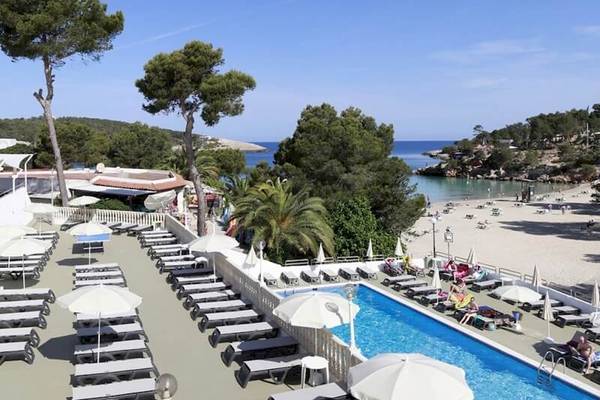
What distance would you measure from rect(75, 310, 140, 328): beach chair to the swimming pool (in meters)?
5.75

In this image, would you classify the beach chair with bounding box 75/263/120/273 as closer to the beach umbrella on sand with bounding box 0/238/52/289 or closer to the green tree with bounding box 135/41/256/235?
the beach umbrella on sand with bounding box 0/238/52/289

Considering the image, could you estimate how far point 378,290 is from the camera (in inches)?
735

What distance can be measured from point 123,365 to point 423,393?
503 cm

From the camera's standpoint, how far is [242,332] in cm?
1057

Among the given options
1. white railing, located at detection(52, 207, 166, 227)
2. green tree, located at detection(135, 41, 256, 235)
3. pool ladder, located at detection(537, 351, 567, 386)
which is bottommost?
pool ladder, located at detection(537, 351, 567, 386)

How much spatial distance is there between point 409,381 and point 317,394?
199cm

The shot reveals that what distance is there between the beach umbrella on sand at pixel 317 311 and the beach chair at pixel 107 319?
3.82 metres

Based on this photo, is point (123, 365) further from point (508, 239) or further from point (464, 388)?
point (508, 239)

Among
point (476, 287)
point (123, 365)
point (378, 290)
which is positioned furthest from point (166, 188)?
point (123, 365)

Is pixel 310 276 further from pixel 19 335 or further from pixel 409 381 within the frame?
pixel 409 381

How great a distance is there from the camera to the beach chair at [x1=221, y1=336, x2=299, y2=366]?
9703mm

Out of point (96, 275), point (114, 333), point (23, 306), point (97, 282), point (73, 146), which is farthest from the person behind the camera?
point (73, 146)

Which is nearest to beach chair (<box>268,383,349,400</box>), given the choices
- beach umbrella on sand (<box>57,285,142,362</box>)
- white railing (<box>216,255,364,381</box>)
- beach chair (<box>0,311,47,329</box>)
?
white railing (<box>216,255,364,381</box>)

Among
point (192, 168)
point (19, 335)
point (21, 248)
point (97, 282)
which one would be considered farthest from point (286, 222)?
point (19, 335)
